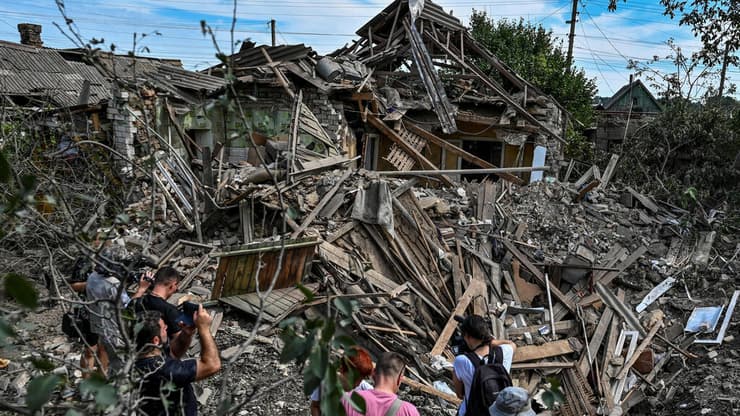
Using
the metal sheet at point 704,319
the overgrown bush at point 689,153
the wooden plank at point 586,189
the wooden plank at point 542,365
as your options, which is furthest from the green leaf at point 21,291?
the overgrown bush at point 689,153

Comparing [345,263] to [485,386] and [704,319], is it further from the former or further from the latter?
[704,319]

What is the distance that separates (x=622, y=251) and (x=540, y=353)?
2.86 meters

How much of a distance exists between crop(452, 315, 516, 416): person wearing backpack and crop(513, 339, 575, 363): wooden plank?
142 inches

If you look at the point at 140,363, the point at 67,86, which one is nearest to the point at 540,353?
the point at 140,363

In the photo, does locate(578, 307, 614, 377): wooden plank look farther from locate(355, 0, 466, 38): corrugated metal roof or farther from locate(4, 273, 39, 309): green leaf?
locate(355, 0, 466, 38): corrugated metal roof

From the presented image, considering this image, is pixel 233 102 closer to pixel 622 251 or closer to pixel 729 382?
pixel 729 382

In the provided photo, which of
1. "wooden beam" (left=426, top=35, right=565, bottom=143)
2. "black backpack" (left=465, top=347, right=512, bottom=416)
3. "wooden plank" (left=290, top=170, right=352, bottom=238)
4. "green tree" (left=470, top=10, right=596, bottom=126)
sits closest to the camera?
"black backpack" (left=465, top=347, right=512, bottom=416)

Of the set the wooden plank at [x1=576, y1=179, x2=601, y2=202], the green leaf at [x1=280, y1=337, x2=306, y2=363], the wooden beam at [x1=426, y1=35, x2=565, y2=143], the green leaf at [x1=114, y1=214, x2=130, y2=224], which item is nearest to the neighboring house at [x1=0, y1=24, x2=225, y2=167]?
the wooden beam at [x1=426, y1=35, x2=565, y2=143]

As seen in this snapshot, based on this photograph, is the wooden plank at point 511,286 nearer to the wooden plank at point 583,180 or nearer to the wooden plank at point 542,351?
the wooden plank at point 542,351

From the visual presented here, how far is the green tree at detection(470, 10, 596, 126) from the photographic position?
21797 mm

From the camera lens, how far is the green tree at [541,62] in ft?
71.5

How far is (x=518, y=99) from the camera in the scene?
13.9 meters

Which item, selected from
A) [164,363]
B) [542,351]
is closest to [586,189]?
[542,351]

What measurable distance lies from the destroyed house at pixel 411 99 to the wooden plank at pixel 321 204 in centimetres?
345
